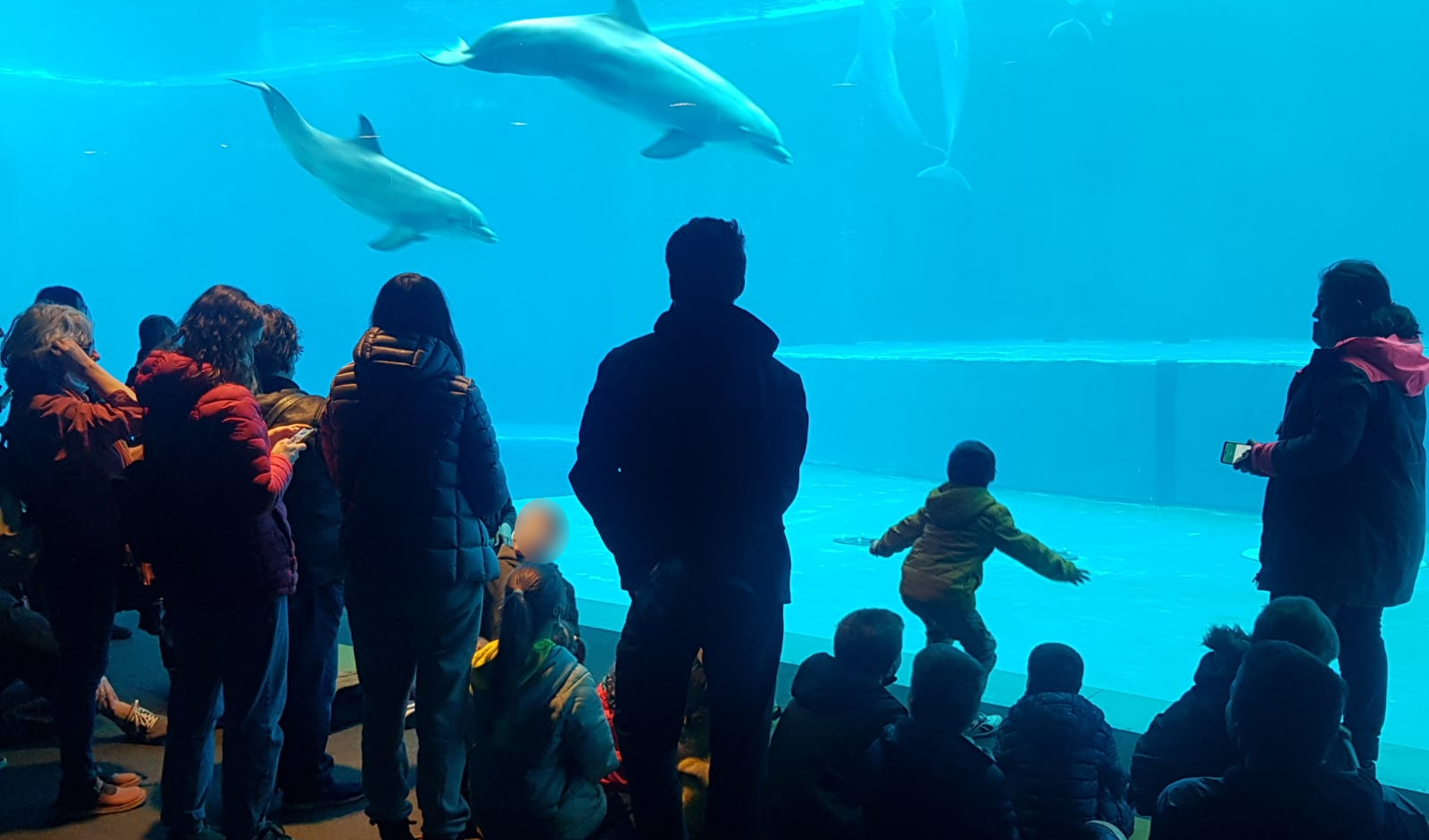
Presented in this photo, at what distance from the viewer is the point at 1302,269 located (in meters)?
24.8

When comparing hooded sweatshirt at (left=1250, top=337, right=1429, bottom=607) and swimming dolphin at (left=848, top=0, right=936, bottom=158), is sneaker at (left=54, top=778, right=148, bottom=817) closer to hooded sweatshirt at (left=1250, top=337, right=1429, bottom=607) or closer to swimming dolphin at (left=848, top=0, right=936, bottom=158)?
hooded sweatshirt at (left=1250, top=337, right=1429, bottom=607)

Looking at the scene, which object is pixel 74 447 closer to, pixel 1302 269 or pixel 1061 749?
pixel 1061 749

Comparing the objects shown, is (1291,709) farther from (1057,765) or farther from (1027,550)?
(1027,550)

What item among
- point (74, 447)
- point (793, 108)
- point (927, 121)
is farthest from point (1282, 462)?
point (927, 121)

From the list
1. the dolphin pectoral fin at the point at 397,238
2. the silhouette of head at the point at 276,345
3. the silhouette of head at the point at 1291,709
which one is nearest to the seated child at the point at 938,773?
the silhouette of head at the point at 1291,709

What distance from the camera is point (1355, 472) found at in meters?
3.01

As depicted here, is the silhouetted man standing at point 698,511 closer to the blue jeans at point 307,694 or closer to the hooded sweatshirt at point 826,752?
the hooded sweatshirt at point 826,752

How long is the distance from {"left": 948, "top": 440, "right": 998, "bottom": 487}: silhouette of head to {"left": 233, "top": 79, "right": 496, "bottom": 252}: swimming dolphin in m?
5.36

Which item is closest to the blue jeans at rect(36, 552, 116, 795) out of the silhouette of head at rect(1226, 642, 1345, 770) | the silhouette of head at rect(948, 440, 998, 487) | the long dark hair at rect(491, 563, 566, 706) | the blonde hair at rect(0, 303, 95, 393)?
the blonde hair at rect(0, 303, 95, 393)

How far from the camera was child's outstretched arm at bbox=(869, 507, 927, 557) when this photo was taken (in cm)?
364

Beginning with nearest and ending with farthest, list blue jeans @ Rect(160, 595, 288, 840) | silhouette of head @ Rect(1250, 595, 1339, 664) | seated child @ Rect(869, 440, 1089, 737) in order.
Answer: silhouette of head @ Rect(1250, 595, 1339, 664) < blue jeans @ Rect(160, 595, 288, 840) < seated child @ Rect(869, 440, 1089, 737)

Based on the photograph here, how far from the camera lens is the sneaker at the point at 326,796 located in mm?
3176

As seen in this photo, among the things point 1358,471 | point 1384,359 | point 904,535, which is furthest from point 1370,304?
point 904,535

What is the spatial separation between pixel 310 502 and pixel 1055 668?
7.54ft
